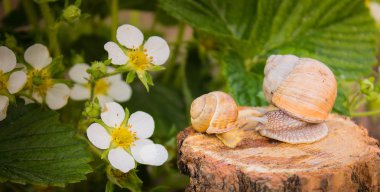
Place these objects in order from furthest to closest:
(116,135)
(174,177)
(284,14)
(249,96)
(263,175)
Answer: (174,177) < (284,14) < (249,96) < (116,135) < (263,175)

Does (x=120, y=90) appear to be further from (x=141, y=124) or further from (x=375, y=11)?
(x=375, y=11)

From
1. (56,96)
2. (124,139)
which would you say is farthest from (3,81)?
(124,139)

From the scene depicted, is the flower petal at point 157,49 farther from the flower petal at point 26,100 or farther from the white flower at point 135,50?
the flower petal at point 26,100

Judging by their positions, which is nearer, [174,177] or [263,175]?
[263,175]

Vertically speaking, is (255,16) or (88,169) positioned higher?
(255,16)

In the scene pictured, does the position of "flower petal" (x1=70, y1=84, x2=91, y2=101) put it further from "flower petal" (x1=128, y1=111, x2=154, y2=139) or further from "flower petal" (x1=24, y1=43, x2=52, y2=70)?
"flower petal" (x1=128, y1=111, x2=154, y2=139)

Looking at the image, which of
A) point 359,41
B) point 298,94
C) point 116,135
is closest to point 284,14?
point 359,41

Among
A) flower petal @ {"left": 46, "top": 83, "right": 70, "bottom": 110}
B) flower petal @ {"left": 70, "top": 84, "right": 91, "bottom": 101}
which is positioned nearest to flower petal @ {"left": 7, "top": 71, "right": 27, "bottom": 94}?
flower petal @ {"left": 46, "top": 83, "right": 70, "bottom": 110}

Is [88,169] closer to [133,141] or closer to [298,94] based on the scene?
[133,141]
